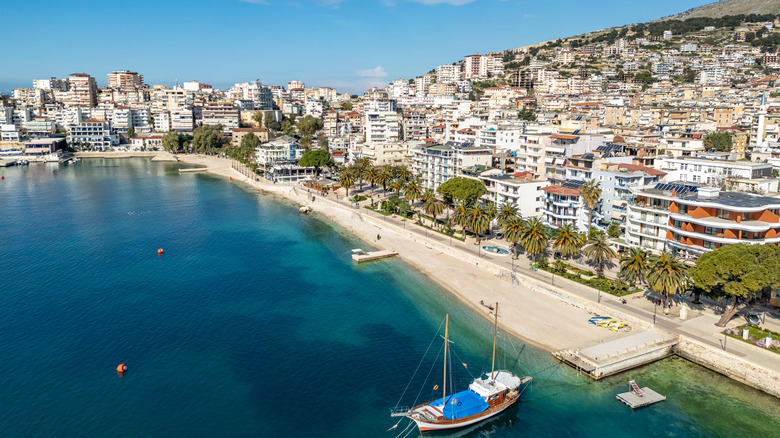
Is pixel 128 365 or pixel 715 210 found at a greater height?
pixel 715 210

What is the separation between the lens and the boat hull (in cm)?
3569

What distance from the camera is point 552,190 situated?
2815 inches

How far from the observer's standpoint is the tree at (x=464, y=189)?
80.2 meters

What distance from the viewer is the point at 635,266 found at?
52156 mm

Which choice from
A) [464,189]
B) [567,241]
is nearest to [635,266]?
[567,241]

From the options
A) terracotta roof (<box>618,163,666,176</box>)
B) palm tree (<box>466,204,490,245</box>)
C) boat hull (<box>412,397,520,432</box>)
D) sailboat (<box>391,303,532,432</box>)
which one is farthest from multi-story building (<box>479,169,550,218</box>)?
boat hull (<box>412,397,520,432</box>)

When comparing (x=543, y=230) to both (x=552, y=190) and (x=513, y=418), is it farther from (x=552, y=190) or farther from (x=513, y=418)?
(x=513, y=418)

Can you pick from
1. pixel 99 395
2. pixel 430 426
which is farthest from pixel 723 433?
pixel 99 395

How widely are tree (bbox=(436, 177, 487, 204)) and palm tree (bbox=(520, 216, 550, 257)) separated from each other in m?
17.2

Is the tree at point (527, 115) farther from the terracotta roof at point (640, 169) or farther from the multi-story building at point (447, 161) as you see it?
the terracotta roof at point (640, 169)

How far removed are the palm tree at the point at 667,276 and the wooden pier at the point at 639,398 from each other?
1200 cm

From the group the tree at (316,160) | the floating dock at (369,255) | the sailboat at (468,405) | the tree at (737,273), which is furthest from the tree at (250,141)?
the tree at (737,273)

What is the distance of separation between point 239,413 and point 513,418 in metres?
19.8

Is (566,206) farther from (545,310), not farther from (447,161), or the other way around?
(447,161)
